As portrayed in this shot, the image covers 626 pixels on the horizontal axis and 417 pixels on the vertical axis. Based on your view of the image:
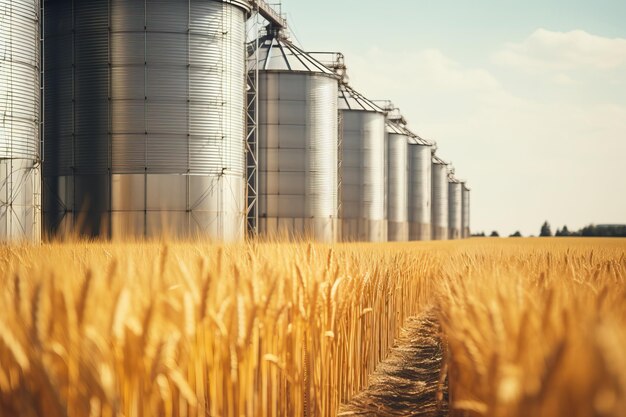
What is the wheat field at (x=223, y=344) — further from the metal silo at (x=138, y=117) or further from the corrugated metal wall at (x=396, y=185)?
the corrugated metal wall at (x=396, y=185)

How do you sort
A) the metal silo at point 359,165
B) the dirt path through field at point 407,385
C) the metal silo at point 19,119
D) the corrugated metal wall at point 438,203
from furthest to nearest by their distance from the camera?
1. the corrugated metal wall at point 438,203
2. the metal silo at point 359,165
3. the metal silo at point 19,119
4. the dirt path through field at point 407,385

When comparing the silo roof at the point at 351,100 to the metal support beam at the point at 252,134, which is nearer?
the metal support beam at the point at 252,134

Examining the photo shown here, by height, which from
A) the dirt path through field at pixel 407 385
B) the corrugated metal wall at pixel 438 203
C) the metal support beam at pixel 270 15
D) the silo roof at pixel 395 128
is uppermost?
the metal support beam at pixel 270 15

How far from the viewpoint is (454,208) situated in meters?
76.6

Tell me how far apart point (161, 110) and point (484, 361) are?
60.7 ft

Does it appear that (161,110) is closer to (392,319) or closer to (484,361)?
(392,319)

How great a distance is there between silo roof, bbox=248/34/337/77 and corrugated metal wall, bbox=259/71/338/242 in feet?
1.29

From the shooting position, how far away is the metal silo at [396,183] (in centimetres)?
4366

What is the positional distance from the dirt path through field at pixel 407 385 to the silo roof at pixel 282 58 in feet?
64.3

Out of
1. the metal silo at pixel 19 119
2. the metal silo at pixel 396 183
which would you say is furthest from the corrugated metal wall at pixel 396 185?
the metal silo at pixel 19 119

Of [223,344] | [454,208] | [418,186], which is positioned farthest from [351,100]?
[454,208]

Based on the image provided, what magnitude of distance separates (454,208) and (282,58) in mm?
52342

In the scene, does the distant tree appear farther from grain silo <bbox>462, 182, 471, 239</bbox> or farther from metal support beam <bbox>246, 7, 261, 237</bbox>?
metal support beam <bbox>246, 7, 261, 237</bbox>

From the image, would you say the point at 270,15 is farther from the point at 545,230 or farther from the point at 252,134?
the point at 545,230
